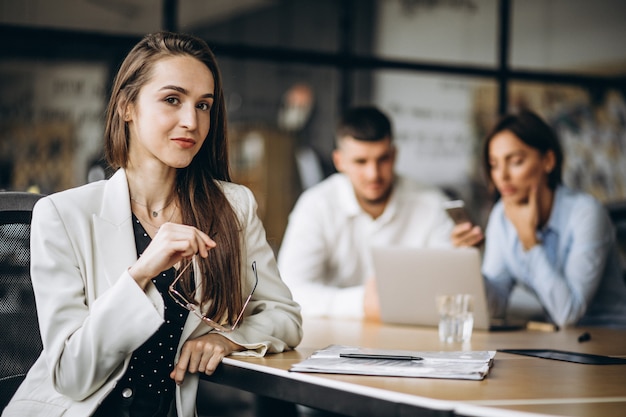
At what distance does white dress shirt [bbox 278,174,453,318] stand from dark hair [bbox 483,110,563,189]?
2.37 ft

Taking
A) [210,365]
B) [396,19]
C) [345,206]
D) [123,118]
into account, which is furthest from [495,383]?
[396,19]

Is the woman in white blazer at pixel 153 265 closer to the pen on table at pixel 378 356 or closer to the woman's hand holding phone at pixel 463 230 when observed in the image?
the pen on table at pixel 378 356

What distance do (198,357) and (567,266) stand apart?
1.76m

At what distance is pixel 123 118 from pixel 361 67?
3.93 metres

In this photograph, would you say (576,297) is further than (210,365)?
Yes

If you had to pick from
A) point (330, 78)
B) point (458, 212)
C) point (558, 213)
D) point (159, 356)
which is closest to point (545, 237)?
point (558, 213)

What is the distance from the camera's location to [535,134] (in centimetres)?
366

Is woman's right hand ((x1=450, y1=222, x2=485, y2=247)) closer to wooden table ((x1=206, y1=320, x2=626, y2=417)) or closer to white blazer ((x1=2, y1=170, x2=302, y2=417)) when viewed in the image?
wooden table ((x1=206, y1=320, x2=626, y2=417))

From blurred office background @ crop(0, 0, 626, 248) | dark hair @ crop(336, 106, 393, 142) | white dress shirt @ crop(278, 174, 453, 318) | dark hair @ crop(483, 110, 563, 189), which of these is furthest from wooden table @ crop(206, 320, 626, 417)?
blurred office background @ crop(0, 0, 626, 248)

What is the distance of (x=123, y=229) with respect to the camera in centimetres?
214

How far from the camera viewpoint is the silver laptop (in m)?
2.92

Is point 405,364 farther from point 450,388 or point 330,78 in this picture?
point 330,78

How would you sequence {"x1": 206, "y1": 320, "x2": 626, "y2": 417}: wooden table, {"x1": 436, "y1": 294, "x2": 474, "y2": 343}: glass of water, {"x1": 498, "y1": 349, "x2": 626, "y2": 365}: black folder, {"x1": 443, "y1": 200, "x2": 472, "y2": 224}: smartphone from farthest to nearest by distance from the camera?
1. {"x1": 443, "y1": 200, "x2": 472, "y2": 224}: smartphone
2. {"x1": 436, "y1": 294, "x2": 474, "y2": 343}: glass of water
3. {"x1": 498, "y1": 349, "x2": 626, "y2": 365}: black folder
4. {"x1": 206, "y1": 320, "x2": 626, "y2": 417}: wooden table

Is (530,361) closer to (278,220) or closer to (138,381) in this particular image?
(138,381)
